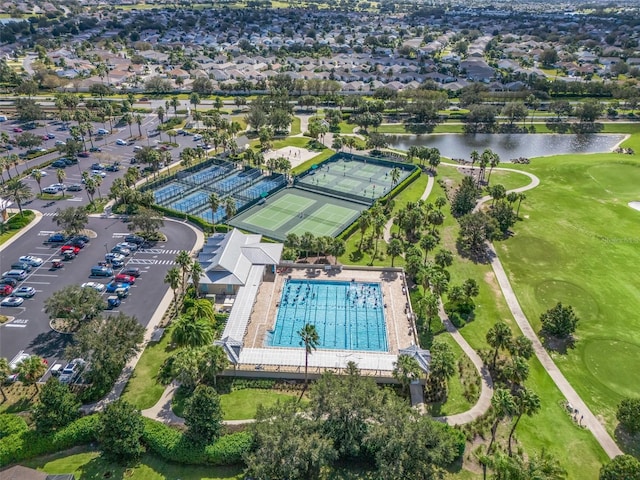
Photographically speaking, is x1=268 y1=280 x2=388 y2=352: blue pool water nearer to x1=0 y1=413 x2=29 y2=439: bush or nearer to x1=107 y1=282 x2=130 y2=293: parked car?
x1=107 y1=282 x2=130 y2=293: parked car

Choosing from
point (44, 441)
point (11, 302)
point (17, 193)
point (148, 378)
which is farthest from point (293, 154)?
point (44, 441)

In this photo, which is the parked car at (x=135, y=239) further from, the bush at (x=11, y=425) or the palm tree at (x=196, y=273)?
the bush at (x=11, y=425)

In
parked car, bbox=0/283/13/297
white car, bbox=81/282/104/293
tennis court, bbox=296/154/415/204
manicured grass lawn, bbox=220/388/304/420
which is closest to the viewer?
manicured grass lawn, bbox=220/388/304/420

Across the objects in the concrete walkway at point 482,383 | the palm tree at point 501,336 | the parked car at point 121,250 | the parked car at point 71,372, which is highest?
the palm tree at point 501,336

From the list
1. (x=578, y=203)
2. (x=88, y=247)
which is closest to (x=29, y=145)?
(x=88, y=247)

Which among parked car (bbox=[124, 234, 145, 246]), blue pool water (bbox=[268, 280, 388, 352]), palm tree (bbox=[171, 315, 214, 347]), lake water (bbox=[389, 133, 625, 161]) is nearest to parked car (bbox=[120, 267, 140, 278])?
parked car (bbox=[124, 234, 145, 246])

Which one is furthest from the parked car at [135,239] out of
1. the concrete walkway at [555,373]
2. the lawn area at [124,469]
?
the concrete walkway at [555,373]
